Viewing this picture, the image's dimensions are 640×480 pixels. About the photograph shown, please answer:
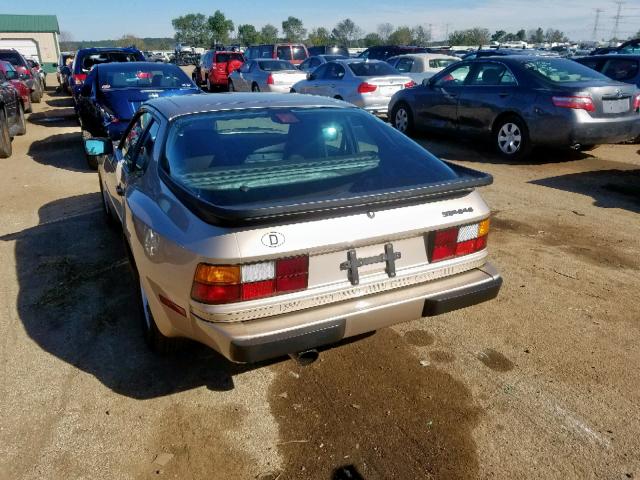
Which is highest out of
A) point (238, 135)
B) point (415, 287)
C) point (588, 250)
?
point (238, 135)

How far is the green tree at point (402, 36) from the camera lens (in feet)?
294

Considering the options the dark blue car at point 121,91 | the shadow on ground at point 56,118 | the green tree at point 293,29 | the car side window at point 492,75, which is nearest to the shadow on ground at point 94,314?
the dark blue car at point 121,91

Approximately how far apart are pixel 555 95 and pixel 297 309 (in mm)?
6813

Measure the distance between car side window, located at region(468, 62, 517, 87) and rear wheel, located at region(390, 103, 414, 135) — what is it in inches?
62.4

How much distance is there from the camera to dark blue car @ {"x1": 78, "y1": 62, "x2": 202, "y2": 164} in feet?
25.1

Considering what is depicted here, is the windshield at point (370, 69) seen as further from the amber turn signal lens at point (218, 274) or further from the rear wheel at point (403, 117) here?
the amber turn signal lens at point (218, 274)

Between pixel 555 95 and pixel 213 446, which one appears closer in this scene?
pixel 213 446

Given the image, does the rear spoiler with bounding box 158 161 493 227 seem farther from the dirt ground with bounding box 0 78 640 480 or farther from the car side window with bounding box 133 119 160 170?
the dirt ground with bounding box 0 78 640 480

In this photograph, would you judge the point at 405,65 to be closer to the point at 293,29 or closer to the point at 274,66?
the point at 274,66

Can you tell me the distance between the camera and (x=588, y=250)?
4.82 meters

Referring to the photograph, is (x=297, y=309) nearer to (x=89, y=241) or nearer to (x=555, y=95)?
(x=89, y=241)

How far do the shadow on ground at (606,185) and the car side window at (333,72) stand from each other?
19.9 ft

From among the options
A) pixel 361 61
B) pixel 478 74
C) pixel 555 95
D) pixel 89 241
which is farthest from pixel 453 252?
pixel 361 61

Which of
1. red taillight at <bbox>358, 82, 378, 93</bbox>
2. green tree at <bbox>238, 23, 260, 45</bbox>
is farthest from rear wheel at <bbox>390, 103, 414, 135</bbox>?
green tree at <bbox>238, 23, 260, 45</bbox>
